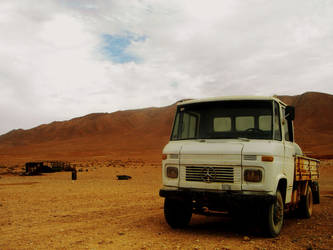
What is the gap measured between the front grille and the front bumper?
0.70 ft

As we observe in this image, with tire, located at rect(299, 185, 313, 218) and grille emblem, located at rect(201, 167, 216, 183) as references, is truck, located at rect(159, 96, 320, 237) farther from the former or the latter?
tire, located at rect(299, 185, 313, 218)

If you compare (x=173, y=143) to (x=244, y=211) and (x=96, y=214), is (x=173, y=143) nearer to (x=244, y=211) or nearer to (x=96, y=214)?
(x=244, y=211)

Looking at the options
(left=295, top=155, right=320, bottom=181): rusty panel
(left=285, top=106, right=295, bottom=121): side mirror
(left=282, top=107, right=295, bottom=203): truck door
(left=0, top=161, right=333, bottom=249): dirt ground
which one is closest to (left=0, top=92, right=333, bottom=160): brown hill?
(left=295, top=155, right=320, bottom=181): rusty panel

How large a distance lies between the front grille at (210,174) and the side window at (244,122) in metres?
1.15

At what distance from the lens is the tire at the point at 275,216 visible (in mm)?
6906

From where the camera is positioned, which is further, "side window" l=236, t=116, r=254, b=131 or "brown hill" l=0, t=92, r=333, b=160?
"brown hill" l=0, t=92, r=333, b=160

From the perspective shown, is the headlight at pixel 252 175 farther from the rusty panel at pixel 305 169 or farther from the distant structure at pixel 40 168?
the distant structure at pixel 40 168

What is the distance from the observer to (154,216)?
384 inches

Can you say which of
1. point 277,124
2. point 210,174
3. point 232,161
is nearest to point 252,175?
point 232,161

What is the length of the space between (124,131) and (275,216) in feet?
352

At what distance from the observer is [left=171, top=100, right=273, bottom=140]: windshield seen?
24.8ft

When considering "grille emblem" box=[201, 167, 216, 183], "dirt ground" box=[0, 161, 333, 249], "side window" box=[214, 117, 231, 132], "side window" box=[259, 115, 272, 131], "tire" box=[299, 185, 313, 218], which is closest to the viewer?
"dirt ground" box=[0, 161, 333, 249]

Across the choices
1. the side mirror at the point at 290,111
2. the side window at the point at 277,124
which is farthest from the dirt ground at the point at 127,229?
the side mirror at the point at 290,111

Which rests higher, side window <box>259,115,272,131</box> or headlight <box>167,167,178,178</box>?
side window <box>259,115,272,131</box>
